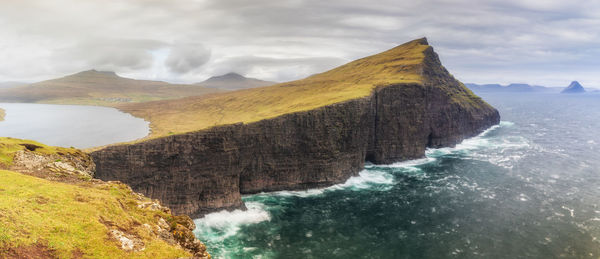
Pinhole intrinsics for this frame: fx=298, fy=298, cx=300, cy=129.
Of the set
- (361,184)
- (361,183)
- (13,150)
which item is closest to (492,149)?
(361,183)

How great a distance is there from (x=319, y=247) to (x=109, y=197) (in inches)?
1309

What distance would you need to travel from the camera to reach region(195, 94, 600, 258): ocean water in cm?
4644

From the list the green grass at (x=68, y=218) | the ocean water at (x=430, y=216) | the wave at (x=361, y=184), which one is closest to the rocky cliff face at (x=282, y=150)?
the wave at (x=361, y=184)

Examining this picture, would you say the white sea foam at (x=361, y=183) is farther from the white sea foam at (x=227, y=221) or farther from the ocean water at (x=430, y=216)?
the white sea foam at (x=227, y=221)

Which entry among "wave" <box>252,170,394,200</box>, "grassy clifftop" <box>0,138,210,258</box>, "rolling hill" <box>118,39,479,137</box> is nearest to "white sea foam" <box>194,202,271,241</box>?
"wave" <box>252,170,394,200</box>

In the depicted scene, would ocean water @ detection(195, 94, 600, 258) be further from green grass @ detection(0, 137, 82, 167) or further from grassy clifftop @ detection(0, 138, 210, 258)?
grassy clifftop @ detection(0, 138, 210, 258)

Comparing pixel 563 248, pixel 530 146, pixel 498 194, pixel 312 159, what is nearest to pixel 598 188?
pixel 498 194

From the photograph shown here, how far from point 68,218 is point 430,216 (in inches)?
2260

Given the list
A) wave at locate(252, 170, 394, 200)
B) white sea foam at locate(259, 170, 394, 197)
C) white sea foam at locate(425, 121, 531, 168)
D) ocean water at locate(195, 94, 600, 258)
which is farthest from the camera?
white sea foam at locate(425, 121, 531, 168)

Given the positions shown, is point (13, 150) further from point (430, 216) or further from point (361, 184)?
point (361, 184)

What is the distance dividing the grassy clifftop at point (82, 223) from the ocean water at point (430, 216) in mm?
25214

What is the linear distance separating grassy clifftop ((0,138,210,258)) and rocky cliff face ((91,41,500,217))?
28.3 metres

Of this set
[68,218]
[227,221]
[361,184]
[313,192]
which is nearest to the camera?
[68,218]

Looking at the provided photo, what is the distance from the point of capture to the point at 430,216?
5800cm
